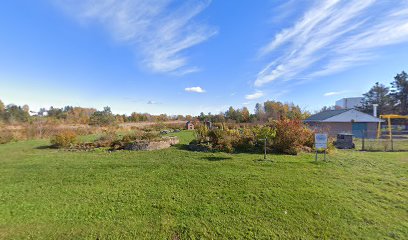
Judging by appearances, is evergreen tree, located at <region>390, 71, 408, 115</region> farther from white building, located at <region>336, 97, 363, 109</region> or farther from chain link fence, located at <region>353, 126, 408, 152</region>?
chain link fence, located at <region>353, 126, 408, 152</region>

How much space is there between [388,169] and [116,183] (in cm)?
910

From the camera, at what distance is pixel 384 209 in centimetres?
467

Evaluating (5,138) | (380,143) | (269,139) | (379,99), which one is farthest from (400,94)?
(5,138)

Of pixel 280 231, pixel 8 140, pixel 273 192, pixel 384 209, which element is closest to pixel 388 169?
pixel 384 209

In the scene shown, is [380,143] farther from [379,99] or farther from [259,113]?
[379,99]

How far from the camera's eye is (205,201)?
193 inches

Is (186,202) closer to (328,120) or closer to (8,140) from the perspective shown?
(8,140)

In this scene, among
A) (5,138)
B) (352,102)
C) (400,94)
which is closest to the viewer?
(5,138)

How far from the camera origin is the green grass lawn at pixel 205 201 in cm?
389

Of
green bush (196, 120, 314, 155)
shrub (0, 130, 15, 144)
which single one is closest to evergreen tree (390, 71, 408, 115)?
green bush (196, 120, 314, 155)

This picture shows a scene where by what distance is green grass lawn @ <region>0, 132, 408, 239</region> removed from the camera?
12.8 ft

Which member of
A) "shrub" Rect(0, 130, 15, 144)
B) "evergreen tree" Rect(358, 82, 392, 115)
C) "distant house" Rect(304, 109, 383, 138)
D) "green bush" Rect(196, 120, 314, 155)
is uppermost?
"evergreen tree" Rect(358, 82, 392, 115)

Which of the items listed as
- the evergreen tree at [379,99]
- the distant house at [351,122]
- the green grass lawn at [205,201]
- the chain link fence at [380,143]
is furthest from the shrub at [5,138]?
the evergreen tree at [379,99]

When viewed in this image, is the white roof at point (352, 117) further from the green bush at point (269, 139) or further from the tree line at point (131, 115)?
the green bush at point (269, 139)
